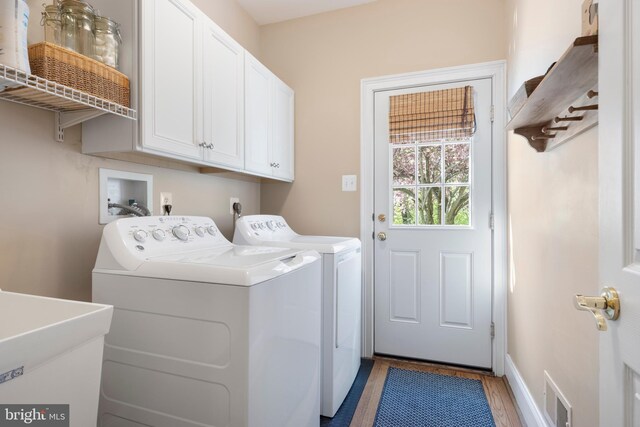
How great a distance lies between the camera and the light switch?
2.59 m

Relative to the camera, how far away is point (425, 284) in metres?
2.46

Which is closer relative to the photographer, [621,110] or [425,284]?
[621,110]

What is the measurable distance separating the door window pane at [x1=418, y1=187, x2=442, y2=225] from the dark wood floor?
1.01 meters

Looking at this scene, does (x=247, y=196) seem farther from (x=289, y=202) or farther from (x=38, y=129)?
(x=38, y=129)

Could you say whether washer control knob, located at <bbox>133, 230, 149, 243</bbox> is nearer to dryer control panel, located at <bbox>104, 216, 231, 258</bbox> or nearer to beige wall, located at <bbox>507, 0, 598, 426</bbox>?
dryer control panel, located at <bbox>104, 216, 231, 258</bbox>

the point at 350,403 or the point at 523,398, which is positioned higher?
the point at 523,398

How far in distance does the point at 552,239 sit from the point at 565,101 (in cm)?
58

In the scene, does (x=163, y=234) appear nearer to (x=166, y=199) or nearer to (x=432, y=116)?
(x=166, y=199)

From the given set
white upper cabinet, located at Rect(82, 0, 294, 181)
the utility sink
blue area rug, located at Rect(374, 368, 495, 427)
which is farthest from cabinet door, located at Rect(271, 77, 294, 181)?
the utility sink

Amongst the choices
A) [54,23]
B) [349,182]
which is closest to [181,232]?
[54,23]

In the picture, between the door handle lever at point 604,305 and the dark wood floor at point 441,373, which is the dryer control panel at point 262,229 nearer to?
the dark wood floor at point 441,373

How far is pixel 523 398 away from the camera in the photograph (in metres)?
1.79

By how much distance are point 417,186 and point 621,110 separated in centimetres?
186

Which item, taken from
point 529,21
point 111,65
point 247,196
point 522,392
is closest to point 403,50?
point 529,21
